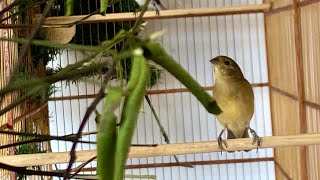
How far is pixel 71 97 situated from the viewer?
266 centimetres

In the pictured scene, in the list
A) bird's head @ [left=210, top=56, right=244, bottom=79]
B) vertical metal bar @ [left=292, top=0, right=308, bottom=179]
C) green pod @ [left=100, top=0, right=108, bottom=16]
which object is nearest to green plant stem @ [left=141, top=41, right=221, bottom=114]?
green pod @ [left=100, top=0, right=108, bottom=16]

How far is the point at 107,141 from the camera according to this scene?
24cm

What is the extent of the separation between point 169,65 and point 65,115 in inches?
96.0

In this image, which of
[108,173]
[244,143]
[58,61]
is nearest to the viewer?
[108,173]

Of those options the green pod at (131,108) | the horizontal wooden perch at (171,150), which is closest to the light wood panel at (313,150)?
the horizontal wooden perch at (171,150)

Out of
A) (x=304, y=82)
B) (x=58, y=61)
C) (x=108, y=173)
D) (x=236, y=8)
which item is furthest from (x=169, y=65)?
(x=58, y=61)

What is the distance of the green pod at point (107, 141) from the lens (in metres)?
0.24

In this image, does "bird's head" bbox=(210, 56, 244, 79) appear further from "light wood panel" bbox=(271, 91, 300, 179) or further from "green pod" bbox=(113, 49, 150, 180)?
"green pod" bbox=(113, 49, 150, 180)

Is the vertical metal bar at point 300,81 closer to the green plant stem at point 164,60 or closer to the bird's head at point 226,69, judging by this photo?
the bird's head at point 226,69

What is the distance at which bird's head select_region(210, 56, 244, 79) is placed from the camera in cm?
180

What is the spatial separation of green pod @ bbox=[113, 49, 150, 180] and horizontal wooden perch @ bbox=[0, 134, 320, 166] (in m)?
0.92

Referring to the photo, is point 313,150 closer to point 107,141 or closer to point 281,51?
point 281,51

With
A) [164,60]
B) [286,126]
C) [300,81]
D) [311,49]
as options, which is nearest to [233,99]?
[311,49]

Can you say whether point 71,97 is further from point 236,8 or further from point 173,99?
point 236,8
